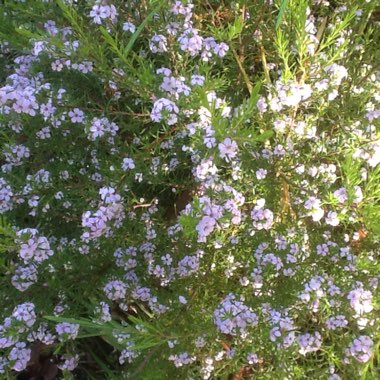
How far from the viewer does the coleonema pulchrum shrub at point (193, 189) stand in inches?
70.0

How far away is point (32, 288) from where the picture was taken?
206 cm

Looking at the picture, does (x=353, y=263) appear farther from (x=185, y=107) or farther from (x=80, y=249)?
(x=80, y=249)

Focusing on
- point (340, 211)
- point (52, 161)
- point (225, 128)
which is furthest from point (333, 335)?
point (52, 161)

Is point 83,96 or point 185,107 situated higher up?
point 83,96

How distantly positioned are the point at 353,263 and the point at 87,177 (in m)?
1.15

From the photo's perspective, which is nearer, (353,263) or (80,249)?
(353,263)

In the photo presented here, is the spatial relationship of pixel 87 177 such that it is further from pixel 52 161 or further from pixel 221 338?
pixel 221 338

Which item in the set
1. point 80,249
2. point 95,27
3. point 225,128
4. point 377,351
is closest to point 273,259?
point 377,351

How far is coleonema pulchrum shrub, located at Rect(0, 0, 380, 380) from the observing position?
1.78 m

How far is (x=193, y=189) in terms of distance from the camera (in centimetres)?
229

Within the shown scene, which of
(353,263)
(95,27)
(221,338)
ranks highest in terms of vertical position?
(95,27)

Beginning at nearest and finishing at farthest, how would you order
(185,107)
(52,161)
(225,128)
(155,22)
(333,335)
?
(225,128)
(185,107)
(155,22)
(333,335)
(52,161)

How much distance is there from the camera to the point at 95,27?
1995 mm

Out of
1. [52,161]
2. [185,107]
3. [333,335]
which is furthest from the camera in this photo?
[52,161]
